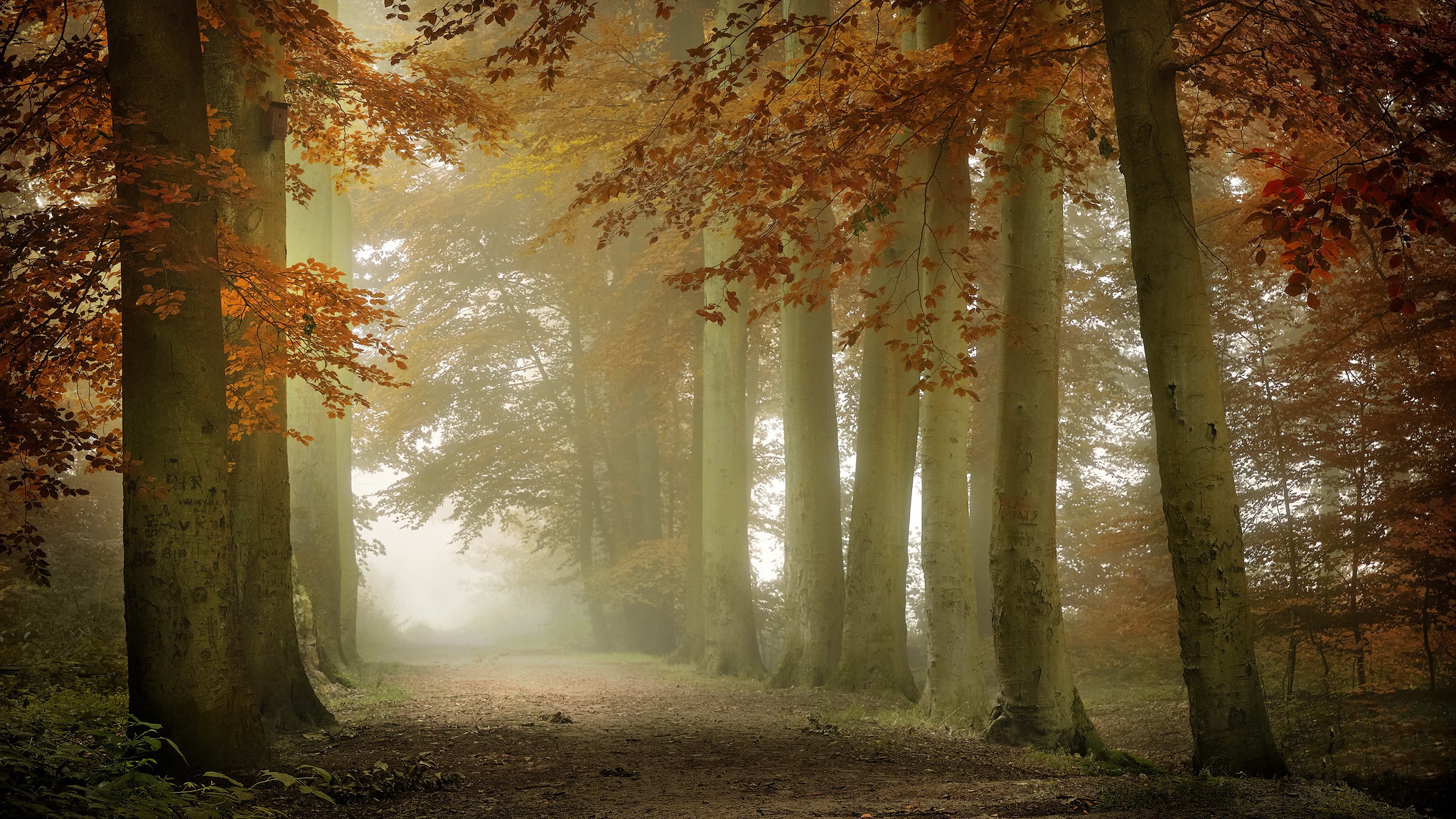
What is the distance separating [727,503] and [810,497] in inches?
90.9

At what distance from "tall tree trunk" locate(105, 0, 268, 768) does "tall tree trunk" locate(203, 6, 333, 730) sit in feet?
5.90

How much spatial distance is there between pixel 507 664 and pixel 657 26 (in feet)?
41.5

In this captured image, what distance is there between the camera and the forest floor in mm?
4617

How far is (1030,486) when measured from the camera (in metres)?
7.23

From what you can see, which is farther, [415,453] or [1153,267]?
[415,453]

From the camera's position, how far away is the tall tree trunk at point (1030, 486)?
717 cm

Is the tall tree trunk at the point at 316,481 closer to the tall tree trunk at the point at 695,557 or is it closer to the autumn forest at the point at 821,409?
the autumn forest at the point at 821,409

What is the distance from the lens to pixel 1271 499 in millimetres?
11789

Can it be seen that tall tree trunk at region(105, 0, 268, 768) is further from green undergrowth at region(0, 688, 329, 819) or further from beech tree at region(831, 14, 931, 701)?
beech tree at region(831, 14, 931, 701)

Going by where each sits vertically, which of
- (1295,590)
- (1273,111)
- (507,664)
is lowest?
(507,664)

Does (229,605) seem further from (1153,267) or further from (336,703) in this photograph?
(1153,267)

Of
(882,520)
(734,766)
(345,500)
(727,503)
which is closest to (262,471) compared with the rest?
(734,766)

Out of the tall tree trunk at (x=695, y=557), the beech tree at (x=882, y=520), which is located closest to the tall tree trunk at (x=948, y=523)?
the beech tree at (x=882, y=520)

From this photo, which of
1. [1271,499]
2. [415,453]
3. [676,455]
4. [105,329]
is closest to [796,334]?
[1271,499]
